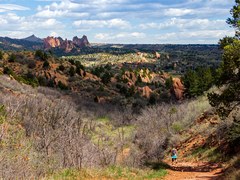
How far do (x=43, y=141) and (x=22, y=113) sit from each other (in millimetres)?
12910

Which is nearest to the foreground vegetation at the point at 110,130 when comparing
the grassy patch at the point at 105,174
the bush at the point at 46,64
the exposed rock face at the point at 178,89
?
the grassy patch at the point at 105,174

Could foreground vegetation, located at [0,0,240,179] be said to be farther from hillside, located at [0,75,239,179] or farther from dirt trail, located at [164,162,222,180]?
dirt trail, located at [164,162,222,180]

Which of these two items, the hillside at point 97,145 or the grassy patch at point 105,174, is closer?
the hillside at point 97,145

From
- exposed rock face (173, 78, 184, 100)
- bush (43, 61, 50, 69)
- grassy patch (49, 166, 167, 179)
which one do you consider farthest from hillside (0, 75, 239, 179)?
exposed rock face (173, 78, 184, 100)

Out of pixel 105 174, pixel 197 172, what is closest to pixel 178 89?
pixel 197 172

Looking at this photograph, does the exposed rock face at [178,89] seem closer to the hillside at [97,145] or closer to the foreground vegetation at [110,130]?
the foreground vegetation at [110,130]

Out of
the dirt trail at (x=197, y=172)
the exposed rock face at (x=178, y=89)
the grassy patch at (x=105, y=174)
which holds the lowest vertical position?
the exposed rock face at (x=178, y=89)

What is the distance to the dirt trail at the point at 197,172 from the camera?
18.6 metres

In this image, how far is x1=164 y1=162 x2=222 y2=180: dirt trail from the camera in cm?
1860

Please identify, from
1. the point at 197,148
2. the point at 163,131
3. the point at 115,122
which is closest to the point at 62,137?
the point at 197,148

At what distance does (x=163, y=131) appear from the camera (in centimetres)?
3853

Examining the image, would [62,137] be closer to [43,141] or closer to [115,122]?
[43,141]

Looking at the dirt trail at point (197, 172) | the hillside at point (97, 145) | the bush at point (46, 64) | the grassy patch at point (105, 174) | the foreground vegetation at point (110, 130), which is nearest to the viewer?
the hillside at point (97, 145)

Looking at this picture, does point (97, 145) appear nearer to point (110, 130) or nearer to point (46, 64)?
point (110, 130)
